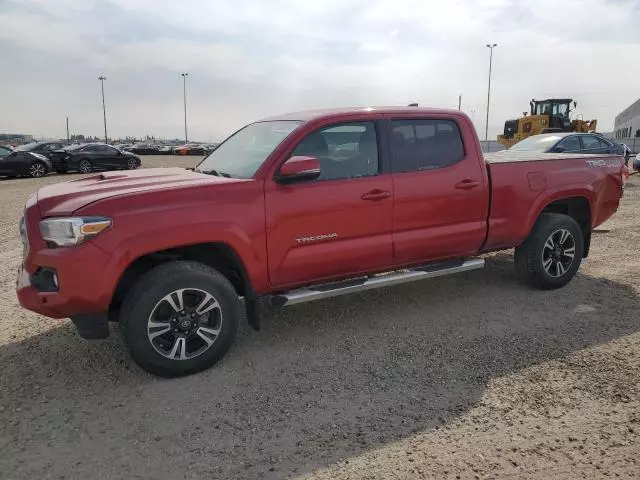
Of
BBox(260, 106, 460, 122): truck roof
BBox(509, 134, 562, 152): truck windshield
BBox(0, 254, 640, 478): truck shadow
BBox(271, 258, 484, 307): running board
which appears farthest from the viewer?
BBox(509, 134, 562, 152): truck windshield

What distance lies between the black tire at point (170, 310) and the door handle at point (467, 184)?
2.31 metres

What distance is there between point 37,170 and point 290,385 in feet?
70.4

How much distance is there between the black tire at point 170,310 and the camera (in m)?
3.58

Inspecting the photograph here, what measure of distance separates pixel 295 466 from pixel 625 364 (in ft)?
8.67

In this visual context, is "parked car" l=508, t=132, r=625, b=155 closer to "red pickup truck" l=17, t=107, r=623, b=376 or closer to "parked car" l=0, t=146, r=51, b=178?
"red pickup truck" l=17, t=107, r=623, b=376

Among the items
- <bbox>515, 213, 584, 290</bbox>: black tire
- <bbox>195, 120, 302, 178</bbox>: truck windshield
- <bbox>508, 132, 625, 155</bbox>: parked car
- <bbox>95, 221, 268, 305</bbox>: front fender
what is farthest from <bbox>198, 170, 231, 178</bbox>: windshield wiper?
<bbox>508, 132, 625, 155</bbox>: parked car

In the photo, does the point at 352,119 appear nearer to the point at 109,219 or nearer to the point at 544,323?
the point at 109,219

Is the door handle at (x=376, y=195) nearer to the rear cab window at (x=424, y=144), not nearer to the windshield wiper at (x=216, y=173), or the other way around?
the rear cab window at (x=424, y=144)

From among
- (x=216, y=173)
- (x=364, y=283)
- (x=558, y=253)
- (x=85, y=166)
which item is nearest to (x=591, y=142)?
(x=558, y=253)

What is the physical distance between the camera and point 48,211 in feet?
11.6

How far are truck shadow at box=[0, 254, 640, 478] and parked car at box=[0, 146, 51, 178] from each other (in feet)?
62.2

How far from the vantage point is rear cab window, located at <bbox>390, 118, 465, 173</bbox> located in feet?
15.2

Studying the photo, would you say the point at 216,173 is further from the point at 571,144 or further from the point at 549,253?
the point at 571,144

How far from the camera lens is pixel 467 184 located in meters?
4.88
